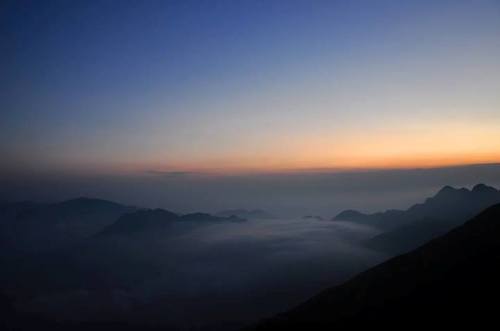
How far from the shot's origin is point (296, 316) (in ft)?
291

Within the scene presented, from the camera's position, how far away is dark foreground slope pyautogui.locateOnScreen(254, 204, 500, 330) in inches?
2685

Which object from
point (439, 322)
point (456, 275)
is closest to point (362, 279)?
point (456, 275)

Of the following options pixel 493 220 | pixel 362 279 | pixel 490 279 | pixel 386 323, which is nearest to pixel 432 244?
pixel 493 220

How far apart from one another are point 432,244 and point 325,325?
49424 millimetres

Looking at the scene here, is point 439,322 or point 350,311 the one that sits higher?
point 439,322

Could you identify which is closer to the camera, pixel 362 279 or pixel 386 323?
pixel 386 323

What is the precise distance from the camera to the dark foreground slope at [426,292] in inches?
2685

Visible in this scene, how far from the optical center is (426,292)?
3142 inches

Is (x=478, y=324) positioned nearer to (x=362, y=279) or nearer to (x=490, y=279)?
(x=490, y=279)

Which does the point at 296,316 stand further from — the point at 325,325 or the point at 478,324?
the point at 478,324

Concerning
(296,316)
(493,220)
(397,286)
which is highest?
(493,220)

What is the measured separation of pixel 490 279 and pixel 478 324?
1501 centimetres

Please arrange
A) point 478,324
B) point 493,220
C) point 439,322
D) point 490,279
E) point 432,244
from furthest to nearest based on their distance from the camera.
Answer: point 432,244 < point 493,220 < point 490,279 < point 439,322 < point 478,324

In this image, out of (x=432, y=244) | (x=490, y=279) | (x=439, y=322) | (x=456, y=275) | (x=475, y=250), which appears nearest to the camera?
(x=439, y=322)
